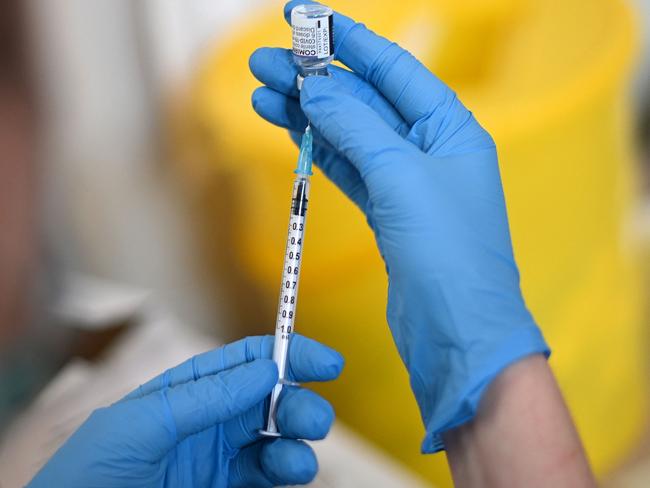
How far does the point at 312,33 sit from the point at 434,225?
0.72ft

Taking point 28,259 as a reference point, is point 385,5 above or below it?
above

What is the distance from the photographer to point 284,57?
79cm

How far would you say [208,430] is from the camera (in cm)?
77

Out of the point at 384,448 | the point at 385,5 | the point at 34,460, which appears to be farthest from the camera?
the point at 385,5

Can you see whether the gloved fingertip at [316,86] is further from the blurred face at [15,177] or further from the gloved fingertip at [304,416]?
the blurred face at [15,177]

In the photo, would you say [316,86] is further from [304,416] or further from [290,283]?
[304,416]

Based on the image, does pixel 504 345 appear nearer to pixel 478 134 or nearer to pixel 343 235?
pixel 478 134

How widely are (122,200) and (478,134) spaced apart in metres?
0.91

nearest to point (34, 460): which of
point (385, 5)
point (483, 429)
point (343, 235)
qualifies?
point (343, 235)

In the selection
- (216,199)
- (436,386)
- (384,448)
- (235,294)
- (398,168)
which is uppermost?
(398,168)

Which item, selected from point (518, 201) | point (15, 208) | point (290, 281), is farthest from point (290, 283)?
point (15, 208)

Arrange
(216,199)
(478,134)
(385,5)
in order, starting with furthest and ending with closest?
(216,199), (385,5), (478,134)

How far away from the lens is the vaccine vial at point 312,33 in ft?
2.14

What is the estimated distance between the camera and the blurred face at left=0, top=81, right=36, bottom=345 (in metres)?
1.11
